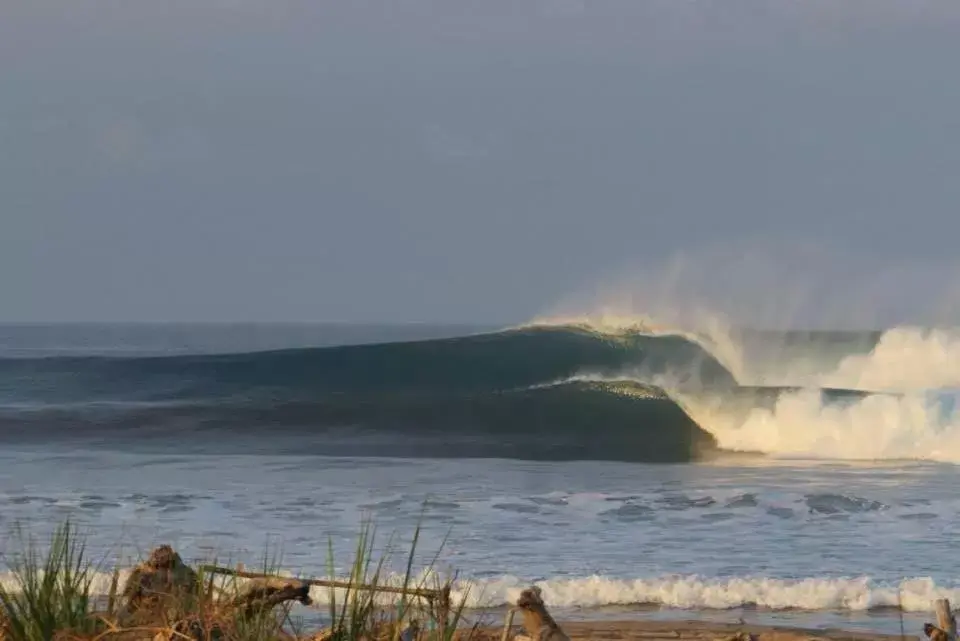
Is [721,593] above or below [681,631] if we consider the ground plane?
above

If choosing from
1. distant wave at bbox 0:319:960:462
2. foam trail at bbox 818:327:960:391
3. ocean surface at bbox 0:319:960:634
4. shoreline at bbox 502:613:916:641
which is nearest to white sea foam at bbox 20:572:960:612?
ocean surface at bbox 0:319:960:634

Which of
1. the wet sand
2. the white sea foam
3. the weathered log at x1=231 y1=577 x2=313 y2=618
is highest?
the weathered log at x1=231 y1=577 x2=313 y2=618

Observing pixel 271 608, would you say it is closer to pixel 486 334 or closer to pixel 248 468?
pixel 248 468

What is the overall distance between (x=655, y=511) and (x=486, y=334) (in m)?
16.2

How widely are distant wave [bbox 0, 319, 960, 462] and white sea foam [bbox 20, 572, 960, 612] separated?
31.5 ft

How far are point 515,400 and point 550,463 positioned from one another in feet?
19.5

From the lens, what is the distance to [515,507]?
38.6 feet

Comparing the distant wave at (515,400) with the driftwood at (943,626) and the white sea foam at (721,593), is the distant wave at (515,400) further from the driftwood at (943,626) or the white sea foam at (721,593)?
the driftwood at (943,626)

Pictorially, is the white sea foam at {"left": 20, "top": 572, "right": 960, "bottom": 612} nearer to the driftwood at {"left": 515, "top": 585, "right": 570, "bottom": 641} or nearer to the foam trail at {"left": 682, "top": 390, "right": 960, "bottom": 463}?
the driftwood at {"left": 515, "top": 585, "right": 570, "bottom": 641}

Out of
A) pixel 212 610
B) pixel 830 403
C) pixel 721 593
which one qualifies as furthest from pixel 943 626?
pixel 830 403

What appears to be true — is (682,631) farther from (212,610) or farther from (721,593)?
(212,610)

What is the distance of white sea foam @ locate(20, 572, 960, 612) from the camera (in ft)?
25.2

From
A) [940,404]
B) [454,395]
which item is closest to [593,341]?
[454,395]

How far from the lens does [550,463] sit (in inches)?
672
